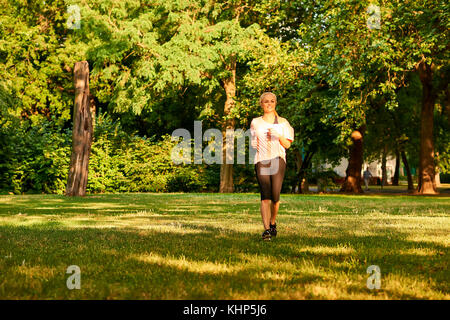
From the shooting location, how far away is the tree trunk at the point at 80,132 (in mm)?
17891

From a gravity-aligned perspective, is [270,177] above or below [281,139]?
below

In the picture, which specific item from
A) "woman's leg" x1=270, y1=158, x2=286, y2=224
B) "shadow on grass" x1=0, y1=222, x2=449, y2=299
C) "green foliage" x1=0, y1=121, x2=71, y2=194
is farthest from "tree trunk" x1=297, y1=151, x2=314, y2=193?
"woman's leg" x1=270, y1=158, x2=286, y2=224

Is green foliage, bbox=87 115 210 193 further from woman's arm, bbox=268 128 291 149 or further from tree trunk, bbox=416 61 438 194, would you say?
woman's arm, bbox=268 128 291 149

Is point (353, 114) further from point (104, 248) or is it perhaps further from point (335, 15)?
point (104, 248)

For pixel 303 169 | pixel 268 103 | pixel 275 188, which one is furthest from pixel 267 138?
pixel 303 169

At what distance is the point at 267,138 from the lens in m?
7.39

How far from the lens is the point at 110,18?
24719 mm

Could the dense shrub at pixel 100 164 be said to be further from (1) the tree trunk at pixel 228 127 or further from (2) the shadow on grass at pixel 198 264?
(2) the shadow on grass at pixel 198 264

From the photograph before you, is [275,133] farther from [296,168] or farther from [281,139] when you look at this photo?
[296,168]

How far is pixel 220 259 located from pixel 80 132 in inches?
542

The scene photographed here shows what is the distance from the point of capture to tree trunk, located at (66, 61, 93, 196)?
17.9 meters

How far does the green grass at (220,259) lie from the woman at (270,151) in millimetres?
532
